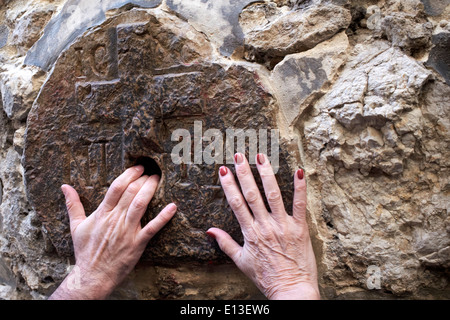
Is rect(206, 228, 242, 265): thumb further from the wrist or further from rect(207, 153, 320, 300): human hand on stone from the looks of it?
the wrist

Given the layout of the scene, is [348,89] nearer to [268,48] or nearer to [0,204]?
[268,48]

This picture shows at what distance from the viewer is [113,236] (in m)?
1.07

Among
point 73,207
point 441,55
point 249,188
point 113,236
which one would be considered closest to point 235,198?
point 249,188

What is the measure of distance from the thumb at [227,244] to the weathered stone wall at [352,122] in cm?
14

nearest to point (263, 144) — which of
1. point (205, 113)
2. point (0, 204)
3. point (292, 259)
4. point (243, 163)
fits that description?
point (243, 163)

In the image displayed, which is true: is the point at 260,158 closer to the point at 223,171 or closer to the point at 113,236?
the point at 223,171

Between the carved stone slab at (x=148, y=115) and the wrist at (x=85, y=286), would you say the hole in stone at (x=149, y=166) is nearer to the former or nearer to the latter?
the carved stone slab at (x=148, y=115)

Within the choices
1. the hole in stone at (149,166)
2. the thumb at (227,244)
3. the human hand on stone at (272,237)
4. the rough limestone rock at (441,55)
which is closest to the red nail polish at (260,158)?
the human hand on stone at (272,237)

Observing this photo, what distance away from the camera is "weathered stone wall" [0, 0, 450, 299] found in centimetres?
95

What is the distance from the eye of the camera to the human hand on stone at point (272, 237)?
0.96 meters

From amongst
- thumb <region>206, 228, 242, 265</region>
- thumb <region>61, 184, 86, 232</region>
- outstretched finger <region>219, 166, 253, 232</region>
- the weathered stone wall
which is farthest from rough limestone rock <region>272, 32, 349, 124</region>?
thumb <region>61, 184, 86, 232</region>

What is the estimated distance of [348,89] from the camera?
982mm

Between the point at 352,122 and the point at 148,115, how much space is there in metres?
0.60

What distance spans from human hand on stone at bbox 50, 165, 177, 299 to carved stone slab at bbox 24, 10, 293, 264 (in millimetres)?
45
